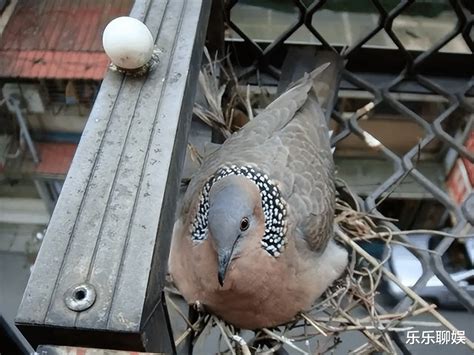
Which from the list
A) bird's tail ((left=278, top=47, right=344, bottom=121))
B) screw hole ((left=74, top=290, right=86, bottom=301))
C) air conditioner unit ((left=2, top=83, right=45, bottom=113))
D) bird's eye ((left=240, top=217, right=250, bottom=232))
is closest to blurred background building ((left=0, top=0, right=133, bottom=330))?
air conditioner unit ((left=2, top=83, right=45, bottom=113))

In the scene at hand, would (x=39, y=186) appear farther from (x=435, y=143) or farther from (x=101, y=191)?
(x=435, y=143)

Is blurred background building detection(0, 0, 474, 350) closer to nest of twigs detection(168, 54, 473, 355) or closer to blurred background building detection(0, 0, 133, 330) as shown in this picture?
blurred background building detection(0, 0, 133, 330)

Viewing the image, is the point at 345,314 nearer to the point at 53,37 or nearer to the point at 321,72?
the point at 321,72

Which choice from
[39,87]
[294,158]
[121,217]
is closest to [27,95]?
[39,87]

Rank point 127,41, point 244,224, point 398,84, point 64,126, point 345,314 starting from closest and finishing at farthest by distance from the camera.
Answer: point 127,41
point 244,224
point 345,314
point 64,126
point 398,84

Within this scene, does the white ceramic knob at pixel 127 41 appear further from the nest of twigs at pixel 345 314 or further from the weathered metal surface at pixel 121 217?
the nest of twigs at pixel 345 314

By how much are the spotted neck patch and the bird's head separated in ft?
0.10

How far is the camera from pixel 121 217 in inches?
27.5

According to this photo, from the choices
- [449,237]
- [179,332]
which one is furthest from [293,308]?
[449,237]

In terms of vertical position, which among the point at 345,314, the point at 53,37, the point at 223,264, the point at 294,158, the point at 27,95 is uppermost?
the point at 53,37

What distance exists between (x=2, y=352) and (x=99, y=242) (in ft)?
1.33

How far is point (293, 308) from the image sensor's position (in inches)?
40.9

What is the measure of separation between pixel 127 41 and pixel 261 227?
325 mm

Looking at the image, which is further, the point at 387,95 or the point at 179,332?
the point at 387,95
